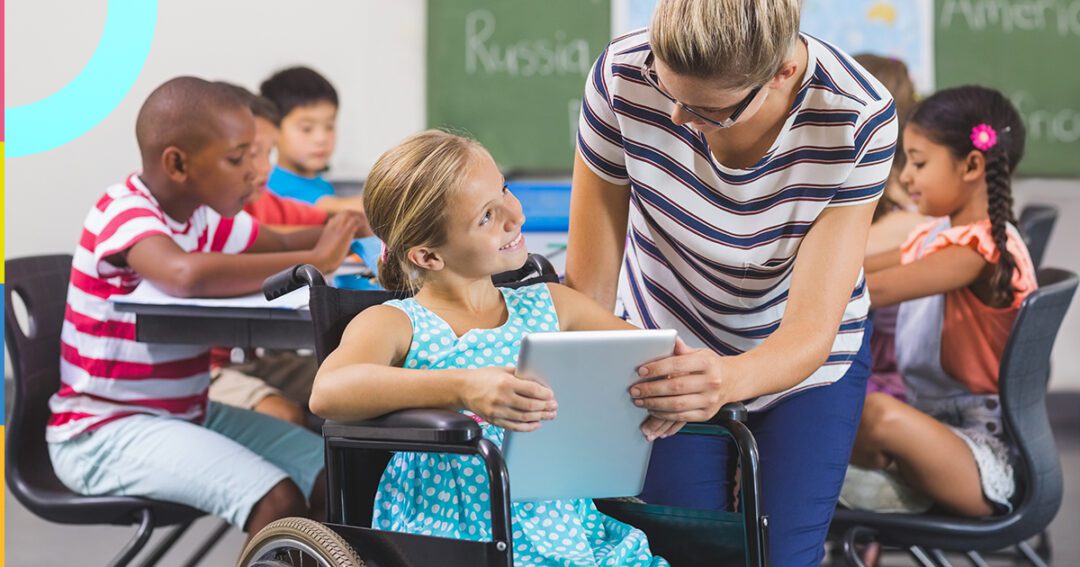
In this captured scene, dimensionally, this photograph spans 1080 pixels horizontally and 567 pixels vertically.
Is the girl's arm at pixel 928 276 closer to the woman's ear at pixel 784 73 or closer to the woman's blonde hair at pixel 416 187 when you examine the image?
the woman's ear at pixel 784 73

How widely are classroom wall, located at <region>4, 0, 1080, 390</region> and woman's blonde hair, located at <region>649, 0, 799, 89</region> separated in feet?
9.10

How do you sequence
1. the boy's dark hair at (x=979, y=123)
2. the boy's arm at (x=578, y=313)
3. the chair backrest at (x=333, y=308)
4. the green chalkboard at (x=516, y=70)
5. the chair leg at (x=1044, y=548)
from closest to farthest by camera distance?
the chair backrest at (x=333, y=308) < the boy's arm at (x=578, y=313) < the boy's dark hair at (x=979, y=123) < the chair leg at (x=1044, y=548) < the green chalkboard at (x=516, y=70)

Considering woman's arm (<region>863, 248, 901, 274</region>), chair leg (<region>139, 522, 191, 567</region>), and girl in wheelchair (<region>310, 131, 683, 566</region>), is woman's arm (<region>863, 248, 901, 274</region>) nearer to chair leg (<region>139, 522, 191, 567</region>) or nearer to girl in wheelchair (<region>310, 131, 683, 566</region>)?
girl in wheelchair (<region>310, 131, 683, 566</region>)

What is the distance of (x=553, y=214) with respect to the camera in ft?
7.88

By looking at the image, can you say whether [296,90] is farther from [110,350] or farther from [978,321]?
[978,321]

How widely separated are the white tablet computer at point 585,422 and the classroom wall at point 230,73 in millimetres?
2694

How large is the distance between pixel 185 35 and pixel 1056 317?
9.46 ft

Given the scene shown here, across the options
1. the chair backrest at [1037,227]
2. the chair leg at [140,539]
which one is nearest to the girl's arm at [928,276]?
the chair backrest at [1037,227]

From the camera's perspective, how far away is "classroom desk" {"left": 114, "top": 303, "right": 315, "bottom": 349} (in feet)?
5.80

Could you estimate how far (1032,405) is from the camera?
1.84 m

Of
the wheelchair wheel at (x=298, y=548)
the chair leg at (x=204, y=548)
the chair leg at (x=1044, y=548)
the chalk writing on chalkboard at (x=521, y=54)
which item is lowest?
the chair leg at (x=1044, y=548)

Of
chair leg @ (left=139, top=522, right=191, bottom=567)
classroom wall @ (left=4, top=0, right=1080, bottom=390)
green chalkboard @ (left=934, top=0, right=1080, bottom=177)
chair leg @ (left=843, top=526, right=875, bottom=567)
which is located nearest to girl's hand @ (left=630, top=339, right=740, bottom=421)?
chair leg @ (left=843, top=526, right=875, bottom=567)

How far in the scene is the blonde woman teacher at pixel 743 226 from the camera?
1237 mm

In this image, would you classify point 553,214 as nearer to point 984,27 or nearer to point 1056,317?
point 1056,317
